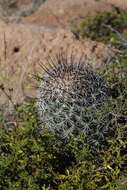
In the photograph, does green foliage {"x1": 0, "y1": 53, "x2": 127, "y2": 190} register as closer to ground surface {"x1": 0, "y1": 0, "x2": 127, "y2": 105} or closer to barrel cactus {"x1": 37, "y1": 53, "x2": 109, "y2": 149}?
barrel cactus {"x1": 37, "y1": 53, "x2": 109, "y2": 149}

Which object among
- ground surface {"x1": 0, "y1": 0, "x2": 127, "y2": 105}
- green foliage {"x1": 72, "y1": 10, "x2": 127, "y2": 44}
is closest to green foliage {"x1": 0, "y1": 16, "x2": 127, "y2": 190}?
ground surface {"x1": 0, "y1": 0, "x2": 127, "y2": 105}

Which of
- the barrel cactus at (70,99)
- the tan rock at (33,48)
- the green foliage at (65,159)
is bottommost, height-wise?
the green foliage at (65,159)

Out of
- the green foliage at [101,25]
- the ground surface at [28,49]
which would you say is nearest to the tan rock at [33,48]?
the ground surface at [28,49]

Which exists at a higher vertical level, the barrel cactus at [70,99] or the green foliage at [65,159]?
the barrel cactus at [70,99]

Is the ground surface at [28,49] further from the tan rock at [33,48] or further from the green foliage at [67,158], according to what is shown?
the green foliage at [67,158]

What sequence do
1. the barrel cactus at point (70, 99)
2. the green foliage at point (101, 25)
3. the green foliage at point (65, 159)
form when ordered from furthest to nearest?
1. the green foliage at point (101, 25)
2. the barrel cactus at point (70, 99)
3. the green foliage at point (65, 159)

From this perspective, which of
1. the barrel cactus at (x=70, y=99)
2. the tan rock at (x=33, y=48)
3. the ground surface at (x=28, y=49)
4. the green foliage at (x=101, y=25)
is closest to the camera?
the barrel cactus at (x=70, y=99)

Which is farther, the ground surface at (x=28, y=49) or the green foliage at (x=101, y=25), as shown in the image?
the green foliage at (x=101, y=25)

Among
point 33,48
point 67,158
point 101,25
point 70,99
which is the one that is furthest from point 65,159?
point 101,25
